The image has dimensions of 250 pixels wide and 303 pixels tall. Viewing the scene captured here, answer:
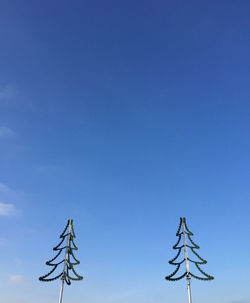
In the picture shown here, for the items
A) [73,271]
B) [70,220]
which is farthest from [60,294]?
[70,220]

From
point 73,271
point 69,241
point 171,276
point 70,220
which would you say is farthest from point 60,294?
point 171,276

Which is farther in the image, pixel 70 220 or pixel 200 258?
pixel 70 220

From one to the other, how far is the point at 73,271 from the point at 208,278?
1841 cm

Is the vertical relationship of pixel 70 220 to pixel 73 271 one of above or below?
above

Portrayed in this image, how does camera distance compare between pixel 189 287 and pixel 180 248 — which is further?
pixel 180 248

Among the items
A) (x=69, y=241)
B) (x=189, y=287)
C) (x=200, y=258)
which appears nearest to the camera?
(x=189, y=287)

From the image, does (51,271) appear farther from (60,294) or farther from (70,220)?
(70,220)

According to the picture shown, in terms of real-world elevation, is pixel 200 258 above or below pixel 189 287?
above

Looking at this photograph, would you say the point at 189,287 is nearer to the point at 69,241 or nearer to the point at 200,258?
the point at 200,258

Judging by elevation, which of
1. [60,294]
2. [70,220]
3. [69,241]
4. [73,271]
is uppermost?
[70,220]

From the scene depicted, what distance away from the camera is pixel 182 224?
134ft

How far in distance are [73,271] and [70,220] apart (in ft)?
24.4

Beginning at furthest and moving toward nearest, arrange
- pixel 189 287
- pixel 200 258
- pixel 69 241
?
pixel 69 241 < pixel 200 258 < pixel 189 287

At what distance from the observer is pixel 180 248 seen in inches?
1560
